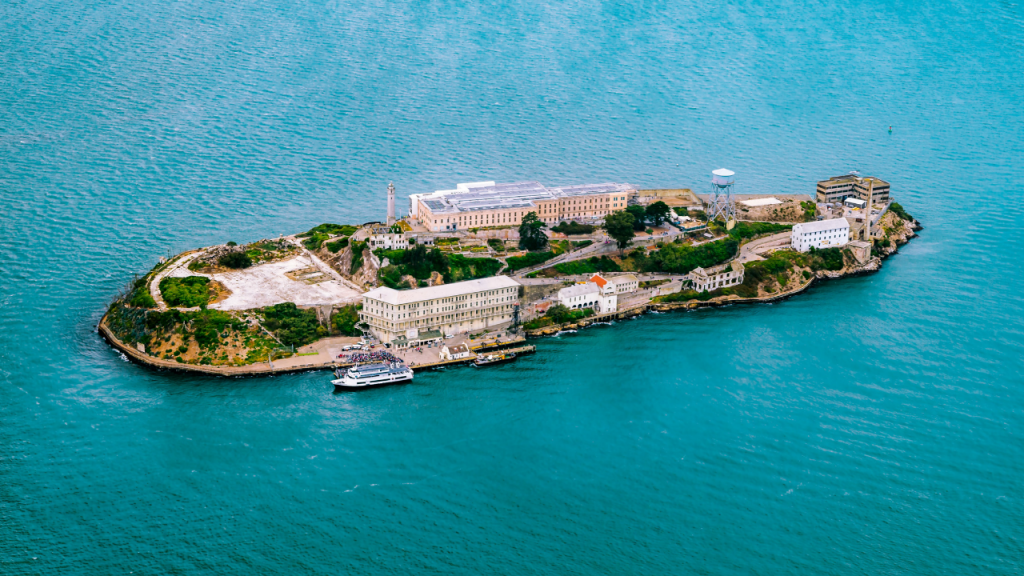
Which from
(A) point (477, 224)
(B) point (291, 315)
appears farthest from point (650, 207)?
(B) point (291, 315)

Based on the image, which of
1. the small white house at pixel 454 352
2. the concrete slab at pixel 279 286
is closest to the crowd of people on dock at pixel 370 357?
the small white house at pixel 454 352

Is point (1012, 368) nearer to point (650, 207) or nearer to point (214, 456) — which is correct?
point (650, 207)

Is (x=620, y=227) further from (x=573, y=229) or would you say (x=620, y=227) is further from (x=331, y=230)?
(x=331, y=230)

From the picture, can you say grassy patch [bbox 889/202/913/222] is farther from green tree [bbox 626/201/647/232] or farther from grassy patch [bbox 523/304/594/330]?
grassy patch [bbox 523/304/594/330]

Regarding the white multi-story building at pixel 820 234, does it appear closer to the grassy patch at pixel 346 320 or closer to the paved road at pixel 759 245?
the paved road at pixel 759 245

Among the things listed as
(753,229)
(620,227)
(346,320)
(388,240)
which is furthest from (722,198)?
(346,320)

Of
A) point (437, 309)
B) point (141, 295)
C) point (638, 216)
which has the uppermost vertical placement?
point (638, 216)

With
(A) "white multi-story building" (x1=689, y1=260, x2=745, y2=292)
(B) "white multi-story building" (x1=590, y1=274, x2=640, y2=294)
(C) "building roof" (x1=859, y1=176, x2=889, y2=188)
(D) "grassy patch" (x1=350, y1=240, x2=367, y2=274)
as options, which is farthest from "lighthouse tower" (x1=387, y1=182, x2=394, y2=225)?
(C) "building roof" (x1=859, y1=176, x2=889, y2=188)
